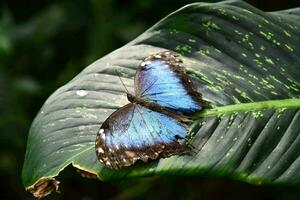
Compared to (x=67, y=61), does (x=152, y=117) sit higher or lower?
higher

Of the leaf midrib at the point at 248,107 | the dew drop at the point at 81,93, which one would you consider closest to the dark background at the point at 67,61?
the dew drop at the point at 81,93

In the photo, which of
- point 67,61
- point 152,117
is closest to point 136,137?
point 152,117

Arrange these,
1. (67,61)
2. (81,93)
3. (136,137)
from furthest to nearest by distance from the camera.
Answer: (67,61) → (81,93) → (136,137)

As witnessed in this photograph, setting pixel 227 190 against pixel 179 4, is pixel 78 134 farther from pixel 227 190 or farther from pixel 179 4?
pixel 227 190

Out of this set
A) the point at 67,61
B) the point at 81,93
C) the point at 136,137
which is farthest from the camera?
the point at 67,61

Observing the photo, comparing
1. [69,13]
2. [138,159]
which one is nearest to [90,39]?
[69,13]

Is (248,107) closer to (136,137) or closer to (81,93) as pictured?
(136,137)

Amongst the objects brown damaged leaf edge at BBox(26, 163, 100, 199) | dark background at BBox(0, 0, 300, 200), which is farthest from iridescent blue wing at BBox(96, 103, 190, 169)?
dark background at BBox(0, 0, 300, 200)
